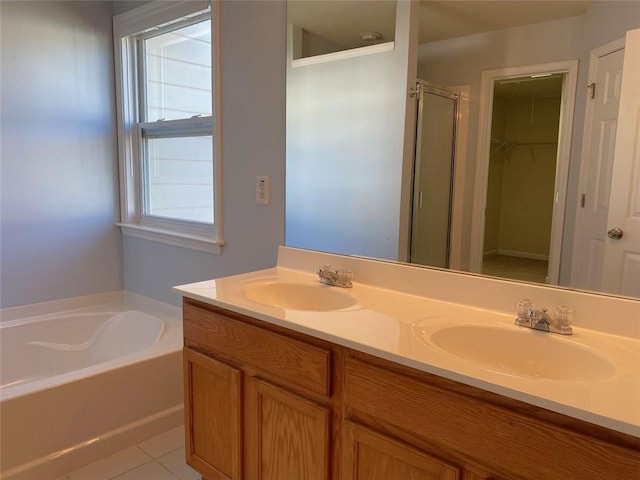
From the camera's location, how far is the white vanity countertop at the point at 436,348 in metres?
0.82

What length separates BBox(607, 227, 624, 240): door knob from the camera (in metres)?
1.24

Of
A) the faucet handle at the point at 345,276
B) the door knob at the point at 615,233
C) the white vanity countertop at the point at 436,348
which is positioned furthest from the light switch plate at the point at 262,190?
the door knob at the point at 615,233

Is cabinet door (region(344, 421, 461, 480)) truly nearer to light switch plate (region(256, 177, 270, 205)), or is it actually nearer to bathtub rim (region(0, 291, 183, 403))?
light switch plate (region(256, 177, 270, 205))

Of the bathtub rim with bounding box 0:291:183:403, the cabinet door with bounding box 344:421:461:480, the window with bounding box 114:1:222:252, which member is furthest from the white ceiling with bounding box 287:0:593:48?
the bathtub rim with bounding box 0:291:183:403

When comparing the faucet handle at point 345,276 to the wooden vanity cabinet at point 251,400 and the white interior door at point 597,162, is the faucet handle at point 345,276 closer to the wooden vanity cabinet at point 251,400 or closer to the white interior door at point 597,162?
the wooden vanity cabinet at point 251,400

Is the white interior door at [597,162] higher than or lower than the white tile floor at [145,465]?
higher

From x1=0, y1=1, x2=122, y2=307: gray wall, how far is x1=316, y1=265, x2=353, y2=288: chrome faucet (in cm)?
180

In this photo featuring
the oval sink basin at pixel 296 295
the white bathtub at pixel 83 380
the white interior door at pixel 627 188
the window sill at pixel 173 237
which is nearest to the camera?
the white interior door at pixel 627 188

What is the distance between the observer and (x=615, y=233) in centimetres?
125

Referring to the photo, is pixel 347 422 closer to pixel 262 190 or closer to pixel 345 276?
pixel 345 276

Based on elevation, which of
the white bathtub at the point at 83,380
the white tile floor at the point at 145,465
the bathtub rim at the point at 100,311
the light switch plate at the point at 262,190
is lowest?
the white tile floor at the point at 145,465

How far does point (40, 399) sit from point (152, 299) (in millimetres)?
1050

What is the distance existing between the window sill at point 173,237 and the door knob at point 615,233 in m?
1.65

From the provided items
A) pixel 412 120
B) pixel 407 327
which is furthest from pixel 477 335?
pixel 412 120
